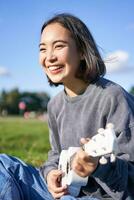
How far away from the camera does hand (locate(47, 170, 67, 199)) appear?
3.33 metres

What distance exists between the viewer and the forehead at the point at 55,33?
11.4 ft

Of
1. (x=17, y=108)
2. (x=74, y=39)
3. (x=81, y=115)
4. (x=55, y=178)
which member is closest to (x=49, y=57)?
(x=74, y=39)

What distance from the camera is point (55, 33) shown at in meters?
3.50

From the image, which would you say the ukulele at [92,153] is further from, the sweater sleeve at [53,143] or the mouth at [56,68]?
the mouth at [56,68]

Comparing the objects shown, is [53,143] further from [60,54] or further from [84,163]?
[84,163]

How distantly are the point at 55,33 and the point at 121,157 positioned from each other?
973 mm

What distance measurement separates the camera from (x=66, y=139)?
362 centimetres

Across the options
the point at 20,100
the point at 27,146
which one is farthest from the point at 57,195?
the point at 20,100

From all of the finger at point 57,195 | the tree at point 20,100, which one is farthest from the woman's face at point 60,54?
the tree at point 20,100

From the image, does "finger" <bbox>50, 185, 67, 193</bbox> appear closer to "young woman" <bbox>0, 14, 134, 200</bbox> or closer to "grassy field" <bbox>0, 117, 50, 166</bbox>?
"young woman" <bbox>0, 14, 134, 200</bbox>

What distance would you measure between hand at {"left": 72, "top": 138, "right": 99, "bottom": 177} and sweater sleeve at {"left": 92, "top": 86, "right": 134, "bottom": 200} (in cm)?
9

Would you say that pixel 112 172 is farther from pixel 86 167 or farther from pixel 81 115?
pixel 81 115

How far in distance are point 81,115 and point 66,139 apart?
232mm

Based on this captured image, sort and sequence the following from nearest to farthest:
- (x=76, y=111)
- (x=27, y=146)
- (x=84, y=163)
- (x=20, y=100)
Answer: (x=84, y=163)
(x=76, y=111)
(x=27, y=146)
(x=20, y=100)
